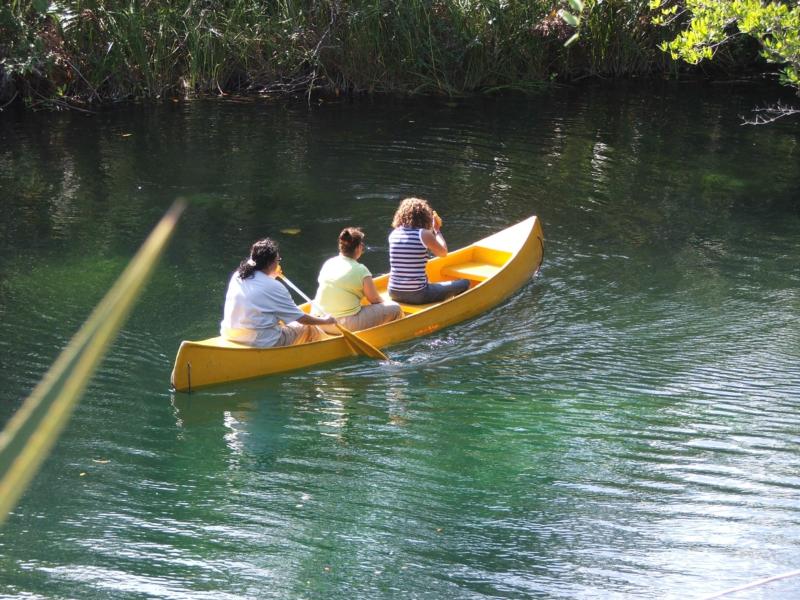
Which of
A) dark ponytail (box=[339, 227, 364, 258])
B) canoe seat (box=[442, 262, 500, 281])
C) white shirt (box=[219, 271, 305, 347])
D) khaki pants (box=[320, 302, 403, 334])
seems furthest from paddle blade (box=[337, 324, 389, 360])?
canoe seat (box=[442, 262, 500, 281])

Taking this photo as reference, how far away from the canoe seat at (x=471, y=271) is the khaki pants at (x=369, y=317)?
3.92ft

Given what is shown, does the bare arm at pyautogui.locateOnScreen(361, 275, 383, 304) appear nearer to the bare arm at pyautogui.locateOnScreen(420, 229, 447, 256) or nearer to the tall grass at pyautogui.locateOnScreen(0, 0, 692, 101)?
the bare arm at pyautogui.locateOnScreen(420, 229, 447, 256)

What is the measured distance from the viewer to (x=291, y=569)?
498 centimetres

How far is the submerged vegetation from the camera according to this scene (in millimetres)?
15508

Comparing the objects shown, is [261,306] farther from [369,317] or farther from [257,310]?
[369,317]

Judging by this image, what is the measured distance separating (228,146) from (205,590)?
9710 mm

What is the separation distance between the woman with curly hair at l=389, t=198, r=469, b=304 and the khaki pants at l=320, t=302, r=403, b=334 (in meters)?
0.36

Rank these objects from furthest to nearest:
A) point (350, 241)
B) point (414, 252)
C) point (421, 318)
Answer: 1. point (414, 252)
2. point (421, 318)
3. point (350, 241)

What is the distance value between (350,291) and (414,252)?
30.1 inches

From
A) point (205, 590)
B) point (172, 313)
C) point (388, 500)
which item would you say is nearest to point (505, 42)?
point (172, 313)

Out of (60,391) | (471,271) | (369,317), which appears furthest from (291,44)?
(60,391)

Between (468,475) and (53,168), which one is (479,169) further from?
(468,475)

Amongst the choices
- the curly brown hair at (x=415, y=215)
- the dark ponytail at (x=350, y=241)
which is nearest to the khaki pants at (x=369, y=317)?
the dark ponytail at (x=350, y=241)

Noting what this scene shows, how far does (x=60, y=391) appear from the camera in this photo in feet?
23.5
